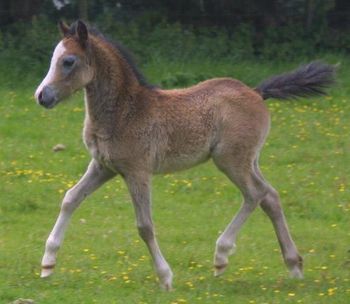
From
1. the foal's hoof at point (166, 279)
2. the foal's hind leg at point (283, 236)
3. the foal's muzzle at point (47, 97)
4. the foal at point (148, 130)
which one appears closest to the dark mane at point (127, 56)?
the foal at point (148, 130)

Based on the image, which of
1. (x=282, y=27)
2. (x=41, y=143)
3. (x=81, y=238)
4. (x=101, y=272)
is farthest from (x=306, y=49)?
(x=101, y=272)

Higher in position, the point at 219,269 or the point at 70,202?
the point at 70,202

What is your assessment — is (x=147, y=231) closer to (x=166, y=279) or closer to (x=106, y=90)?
(x=166, y=279)

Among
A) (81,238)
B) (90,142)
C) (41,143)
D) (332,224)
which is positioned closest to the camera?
(90,142)

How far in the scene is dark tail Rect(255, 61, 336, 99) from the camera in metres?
9.20

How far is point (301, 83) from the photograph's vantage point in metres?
9.23

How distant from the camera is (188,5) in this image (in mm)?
19688

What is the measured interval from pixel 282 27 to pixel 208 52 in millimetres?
1716

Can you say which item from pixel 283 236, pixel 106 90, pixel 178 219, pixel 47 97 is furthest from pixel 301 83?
pixel 178 219

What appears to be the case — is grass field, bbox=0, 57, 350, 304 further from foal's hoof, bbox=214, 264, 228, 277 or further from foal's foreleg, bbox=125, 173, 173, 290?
foal's foreleg, bbox=125, 173, 173, 290

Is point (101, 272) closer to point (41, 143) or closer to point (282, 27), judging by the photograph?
point (41, 143)

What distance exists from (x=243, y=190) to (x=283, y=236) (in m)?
0.50

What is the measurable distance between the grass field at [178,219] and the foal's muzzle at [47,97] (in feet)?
3.47

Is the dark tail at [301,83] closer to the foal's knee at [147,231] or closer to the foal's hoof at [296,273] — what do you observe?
the foal's hoof at [296,273]
